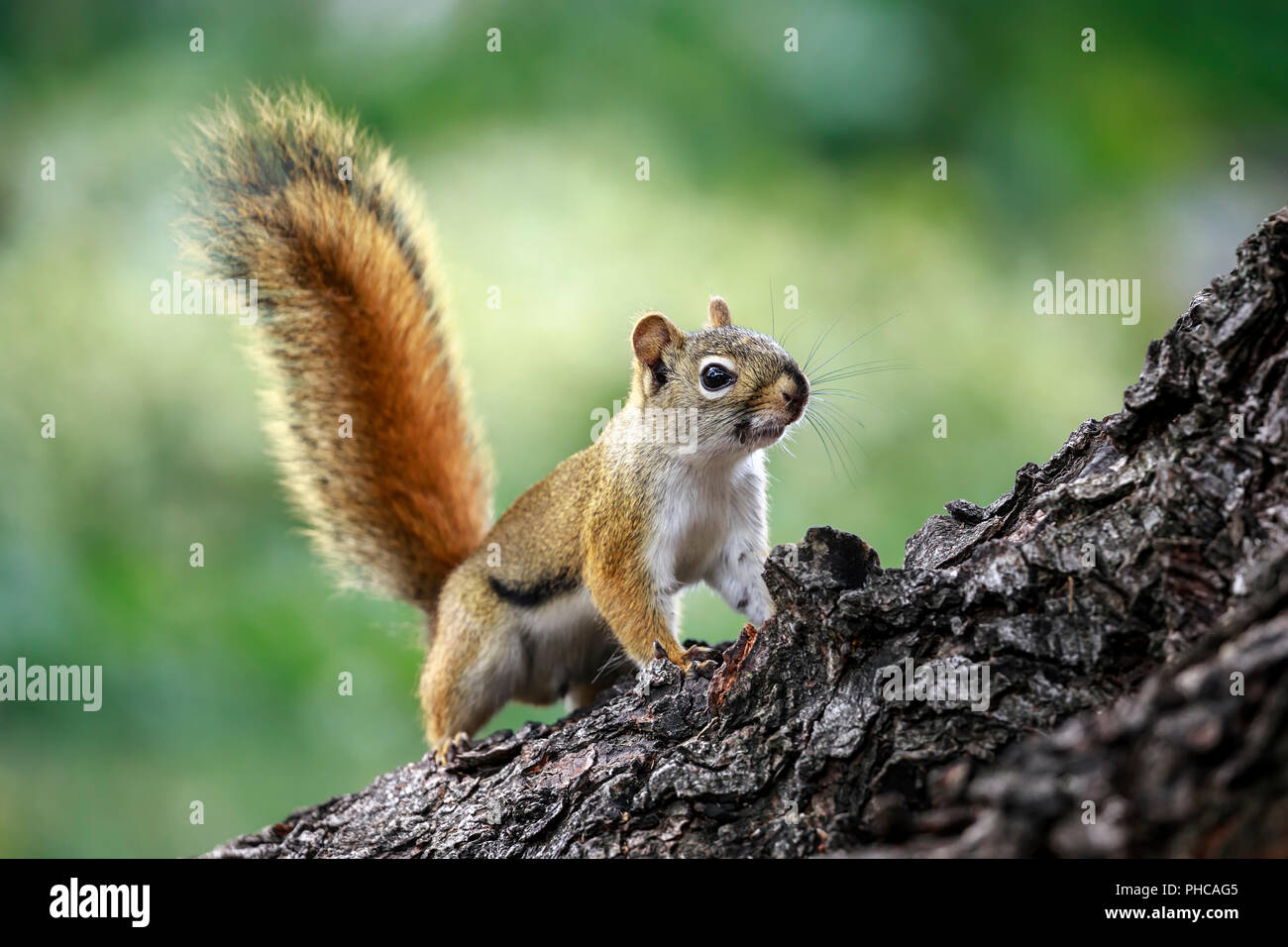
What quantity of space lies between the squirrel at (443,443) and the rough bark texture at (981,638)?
65 centimetres

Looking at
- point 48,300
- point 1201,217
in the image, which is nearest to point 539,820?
point 48,300

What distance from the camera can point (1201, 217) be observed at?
3.64 metres

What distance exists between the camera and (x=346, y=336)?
2469 millimetres

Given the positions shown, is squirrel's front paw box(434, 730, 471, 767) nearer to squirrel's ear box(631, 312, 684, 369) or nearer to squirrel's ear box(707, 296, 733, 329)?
squirrel's ear box(631, 312, 684, 369)

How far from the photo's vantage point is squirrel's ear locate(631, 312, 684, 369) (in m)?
2.36

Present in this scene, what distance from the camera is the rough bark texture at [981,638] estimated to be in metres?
1.15

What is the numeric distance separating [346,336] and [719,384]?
938mm

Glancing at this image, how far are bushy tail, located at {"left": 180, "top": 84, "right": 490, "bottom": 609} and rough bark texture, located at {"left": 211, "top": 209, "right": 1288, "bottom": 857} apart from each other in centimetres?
117

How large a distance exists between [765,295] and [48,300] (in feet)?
8.01

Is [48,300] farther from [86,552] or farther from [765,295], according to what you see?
[765,295]
